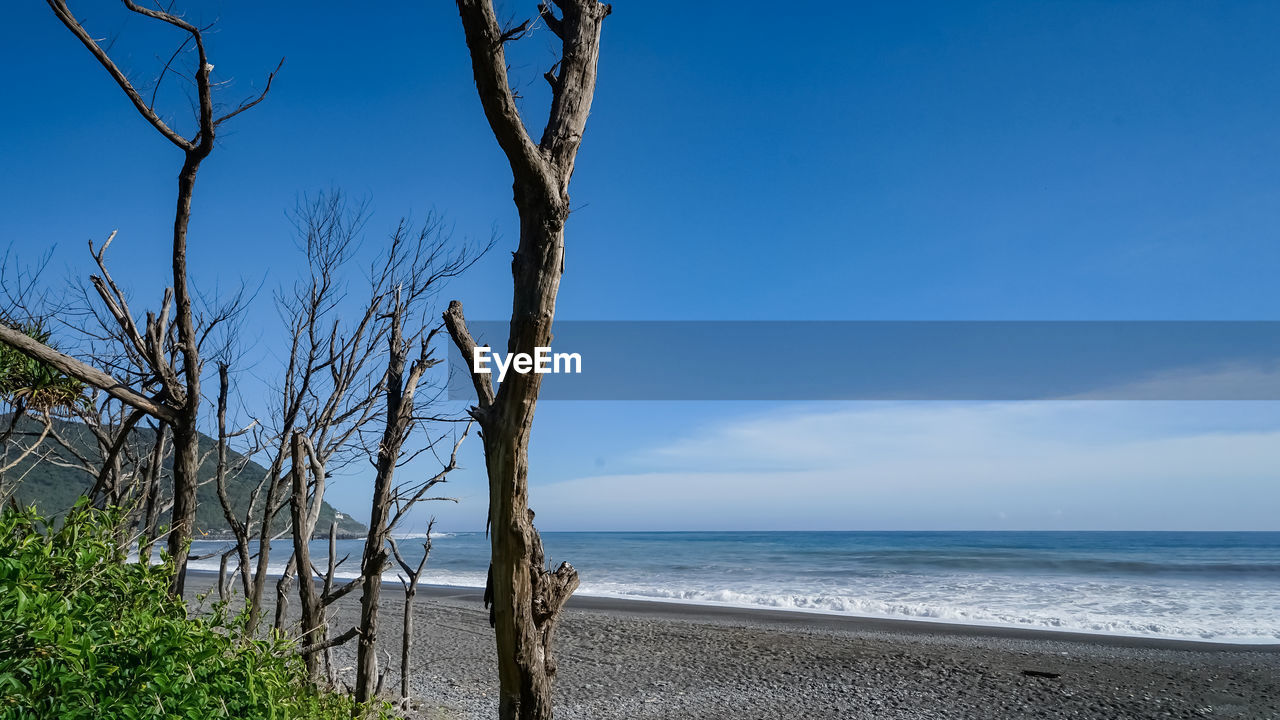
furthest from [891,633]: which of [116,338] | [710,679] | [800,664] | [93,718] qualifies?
[93,718]

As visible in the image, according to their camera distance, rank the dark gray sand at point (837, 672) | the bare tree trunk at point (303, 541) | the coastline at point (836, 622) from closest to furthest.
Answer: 1. the bare tree trunk at point (303, 541)
2. the dark gray sand at point (837, 672)
3. the coastline at point (836, 622)

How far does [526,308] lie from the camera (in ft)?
8.09

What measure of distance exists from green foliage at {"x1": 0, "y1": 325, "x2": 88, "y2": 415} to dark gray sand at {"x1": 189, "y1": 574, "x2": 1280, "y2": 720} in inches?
154

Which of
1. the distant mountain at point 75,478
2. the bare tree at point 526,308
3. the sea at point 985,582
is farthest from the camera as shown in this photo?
the sea at point 985,582

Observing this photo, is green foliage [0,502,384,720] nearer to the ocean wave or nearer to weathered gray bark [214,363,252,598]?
weathered gray bark [214,363,252,598]

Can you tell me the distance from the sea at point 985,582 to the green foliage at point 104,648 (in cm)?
829

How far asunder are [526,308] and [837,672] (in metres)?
8.99

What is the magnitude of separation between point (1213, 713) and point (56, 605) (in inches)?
404

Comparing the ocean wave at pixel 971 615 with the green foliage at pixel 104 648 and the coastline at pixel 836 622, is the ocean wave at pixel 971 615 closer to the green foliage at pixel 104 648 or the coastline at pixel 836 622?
the coastline at pixel 836 622

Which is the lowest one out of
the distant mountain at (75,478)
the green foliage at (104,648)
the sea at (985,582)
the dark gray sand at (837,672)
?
the sea at (985,582)

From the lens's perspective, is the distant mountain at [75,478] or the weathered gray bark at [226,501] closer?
the weathered gray bark at [226,501]

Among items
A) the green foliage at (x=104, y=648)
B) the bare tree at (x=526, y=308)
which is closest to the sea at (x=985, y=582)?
the bare tree at (x=526, y=308)

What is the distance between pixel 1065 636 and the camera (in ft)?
43.9

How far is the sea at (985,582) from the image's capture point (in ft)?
51.0
